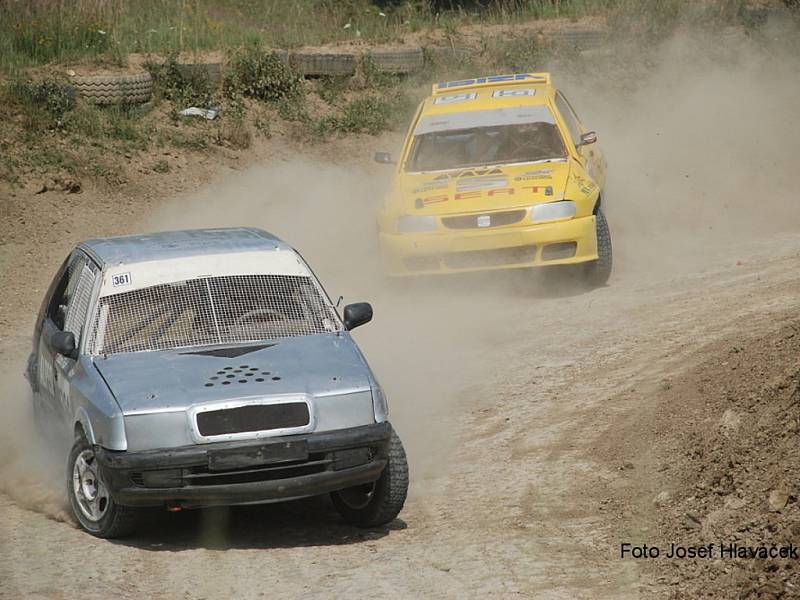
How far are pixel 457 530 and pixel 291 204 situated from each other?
11305mm

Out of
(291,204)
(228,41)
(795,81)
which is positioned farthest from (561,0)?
(291,204)

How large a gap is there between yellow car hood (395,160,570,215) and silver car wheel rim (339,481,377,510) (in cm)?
558

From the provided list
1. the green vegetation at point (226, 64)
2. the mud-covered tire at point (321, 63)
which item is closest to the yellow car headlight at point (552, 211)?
the green vegetation at point (226, 64)

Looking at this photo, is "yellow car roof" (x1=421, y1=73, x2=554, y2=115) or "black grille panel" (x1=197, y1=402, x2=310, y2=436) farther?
"yellow car roof" (x1=421, y1=73, x2=554, y2=115)

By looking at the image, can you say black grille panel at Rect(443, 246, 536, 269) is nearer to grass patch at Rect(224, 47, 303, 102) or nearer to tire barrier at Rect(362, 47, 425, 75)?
grass patch at Rect(224, 47, 303, 102)

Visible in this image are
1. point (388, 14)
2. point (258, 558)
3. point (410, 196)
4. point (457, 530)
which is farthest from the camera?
point (388, 14)

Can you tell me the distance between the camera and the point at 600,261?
42.3 ft

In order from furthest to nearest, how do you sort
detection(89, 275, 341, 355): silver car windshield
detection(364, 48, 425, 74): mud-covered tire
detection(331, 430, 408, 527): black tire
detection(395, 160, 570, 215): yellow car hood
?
detection(364, 48, 425, 74): mud-covered tire
detection(395, 160, 570, 215): yellow car hood
detection(89, 275, 341, 355): silver car windshield
detection(331, 430, 408, 527): black tire

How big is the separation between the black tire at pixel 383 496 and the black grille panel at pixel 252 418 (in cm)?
58

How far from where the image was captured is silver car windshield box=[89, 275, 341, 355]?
7.66 metres

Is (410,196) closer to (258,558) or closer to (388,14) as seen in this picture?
(258,558)

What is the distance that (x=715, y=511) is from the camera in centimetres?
685

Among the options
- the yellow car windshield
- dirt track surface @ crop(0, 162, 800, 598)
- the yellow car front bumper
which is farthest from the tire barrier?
the yellow car front bumper

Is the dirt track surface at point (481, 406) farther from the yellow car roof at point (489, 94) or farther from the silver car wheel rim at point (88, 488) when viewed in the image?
the yellow car roof at point (489, 94)
